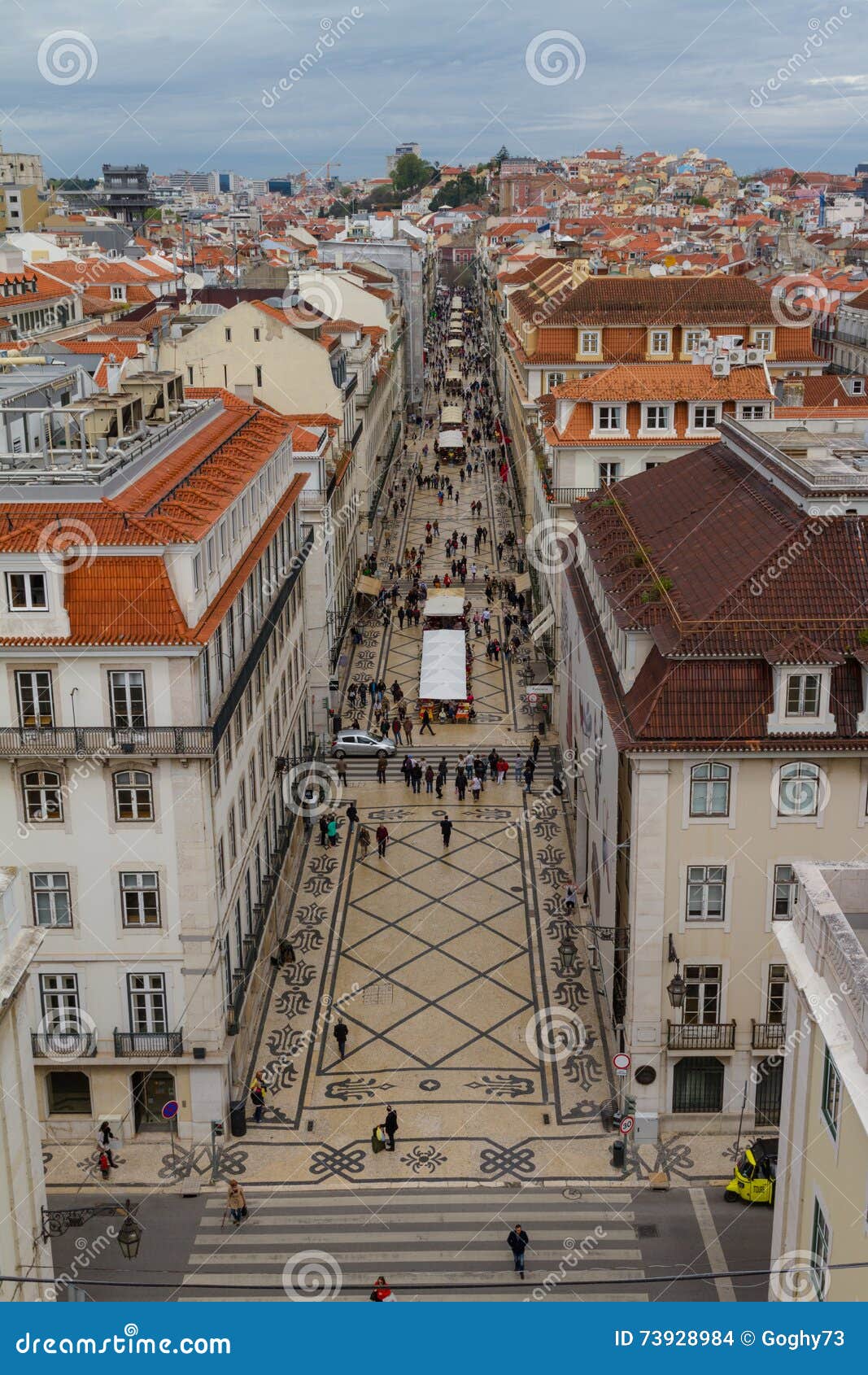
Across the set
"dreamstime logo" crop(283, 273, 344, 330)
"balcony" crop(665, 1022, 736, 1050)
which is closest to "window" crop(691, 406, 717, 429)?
"dreamstime logo" crop(283, 273, 344, 330)

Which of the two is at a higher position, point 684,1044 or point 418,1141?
point 684,1044

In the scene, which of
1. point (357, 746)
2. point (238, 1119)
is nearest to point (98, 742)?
point (238, 1119)

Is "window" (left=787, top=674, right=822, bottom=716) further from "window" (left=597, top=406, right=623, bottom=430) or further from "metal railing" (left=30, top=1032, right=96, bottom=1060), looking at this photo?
"window" (left=597, top=406, right=623, bottom=430)

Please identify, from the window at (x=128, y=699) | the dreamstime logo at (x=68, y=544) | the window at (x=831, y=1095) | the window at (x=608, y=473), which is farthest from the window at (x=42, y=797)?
the window at (x=608, y=473)

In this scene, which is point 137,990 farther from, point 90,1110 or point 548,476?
point 548,476

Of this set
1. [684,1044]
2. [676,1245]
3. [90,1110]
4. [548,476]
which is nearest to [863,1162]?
[676,1245]

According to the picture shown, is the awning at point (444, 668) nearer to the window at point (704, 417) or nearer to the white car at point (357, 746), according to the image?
the white car at point (357, 746)

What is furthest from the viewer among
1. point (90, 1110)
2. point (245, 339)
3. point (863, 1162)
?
point (245, 339)
